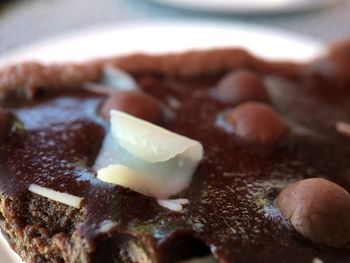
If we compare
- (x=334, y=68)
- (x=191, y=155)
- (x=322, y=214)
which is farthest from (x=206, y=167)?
(x=334, y=68)

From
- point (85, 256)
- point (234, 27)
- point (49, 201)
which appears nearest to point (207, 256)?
point (85, 256)

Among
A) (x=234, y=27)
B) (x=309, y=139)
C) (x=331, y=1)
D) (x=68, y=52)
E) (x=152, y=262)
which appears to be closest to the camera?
(x=152, y=262)

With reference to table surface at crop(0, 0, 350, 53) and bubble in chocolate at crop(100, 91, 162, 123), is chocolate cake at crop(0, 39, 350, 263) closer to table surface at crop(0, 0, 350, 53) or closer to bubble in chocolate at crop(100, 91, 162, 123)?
bubble in chocolate at crop(100, 91, 162, 123)

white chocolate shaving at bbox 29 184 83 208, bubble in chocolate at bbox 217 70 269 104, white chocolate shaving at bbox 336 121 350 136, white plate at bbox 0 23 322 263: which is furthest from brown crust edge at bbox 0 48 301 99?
white chocolate shaving at bbox 29 184 83 208

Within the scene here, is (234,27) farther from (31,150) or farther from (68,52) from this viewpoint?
(31,150)

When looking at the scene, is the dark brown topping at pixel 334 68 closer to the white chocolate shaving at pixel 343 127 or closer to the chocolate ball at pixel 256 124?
the white chocolate shaving at pixel 343 127
